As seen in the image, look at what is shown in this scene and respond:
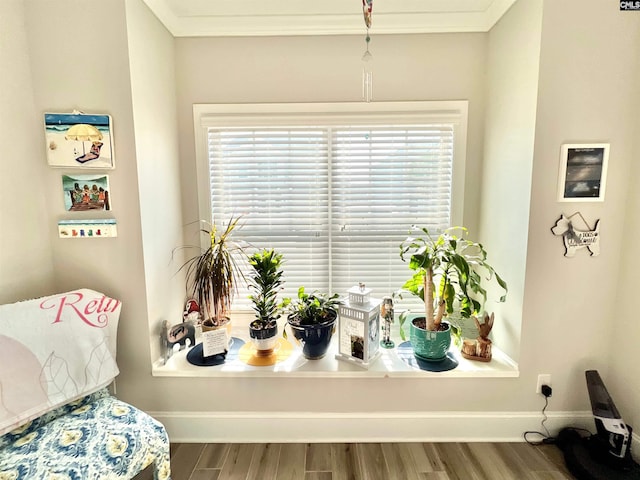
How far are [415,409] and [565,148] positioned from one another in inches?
64.0

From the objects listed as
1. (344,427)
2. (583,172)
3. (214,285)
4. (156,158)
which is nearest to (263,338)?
(214,285)

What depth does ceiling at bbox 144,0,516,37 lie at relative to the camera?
5.85 ft

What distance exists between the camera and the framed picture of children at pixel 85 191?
61.3 inches

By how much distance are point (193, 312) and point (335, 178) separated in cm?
128

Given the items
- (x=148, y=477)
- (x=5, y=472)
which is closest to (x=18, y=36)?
(x=5, y=472)

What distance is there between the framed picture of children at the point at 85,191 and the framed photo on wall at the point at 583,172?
2.34 meters

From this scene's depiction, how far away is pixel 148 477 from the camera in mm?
1604

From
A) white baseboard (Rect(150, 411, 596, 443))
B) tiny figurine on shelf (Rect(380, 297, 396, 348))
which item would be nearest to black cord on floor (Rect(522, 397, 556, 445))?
white baseboard (Rect(150, 411, 596, 443))

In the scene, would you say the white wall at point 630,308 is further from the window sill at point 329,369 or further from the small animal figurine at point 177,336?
the small animal figurine at point 177,336

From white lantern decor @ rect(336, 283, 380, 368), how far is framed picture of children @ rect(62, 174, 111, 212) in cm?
139

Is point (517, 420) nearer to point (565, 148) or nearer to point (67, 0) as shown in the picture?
point (565, 148)

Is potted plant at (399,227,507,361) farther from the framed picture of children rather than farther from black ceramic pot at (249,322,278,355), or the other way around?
the framed picture of children

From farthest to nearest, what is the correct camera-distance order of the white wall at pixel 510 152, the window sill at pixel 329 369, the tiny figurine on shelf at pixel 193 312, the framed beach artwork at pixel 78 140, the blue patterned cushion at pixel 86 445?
the tiny figurine on shelf at pixel 193 312, the window sill at pixel 329 369, the white wall at pixel 510 152, the framed beach artwork at pixel 78 140, the blue patterned cushion at pixel 86 445

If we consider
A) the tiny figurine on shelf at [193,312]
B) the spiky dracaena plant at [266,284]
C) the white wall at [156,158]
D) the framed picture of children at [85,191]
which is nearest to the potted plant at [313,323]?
the spiky dracaena plant at [266,284]
